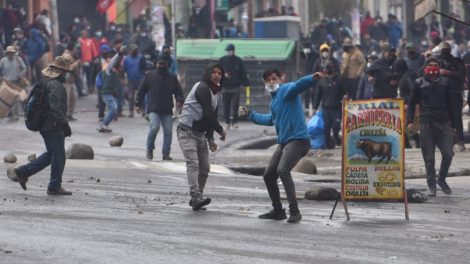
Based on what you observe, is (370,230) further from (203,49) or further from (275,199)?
(203,49)

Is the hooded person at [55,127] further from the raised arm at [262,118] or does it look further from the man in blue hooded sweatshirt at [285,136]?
the man in blue hooded sweatshirt at [285,136]

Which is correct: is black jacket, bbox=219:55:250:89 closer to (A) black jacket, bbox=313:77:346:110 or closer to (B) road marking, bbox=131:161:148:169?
(A) black jacket, bbox=313:77:346:110

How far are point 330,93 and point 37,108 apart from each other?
9.84m

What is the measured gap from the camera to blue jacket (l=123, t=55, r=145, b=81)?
34219 millimetres

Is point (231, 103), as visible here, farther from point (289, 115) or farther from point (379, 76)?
point (289, 115)

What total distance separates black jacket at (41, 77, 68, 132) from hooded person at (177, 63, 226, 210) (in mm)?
1482

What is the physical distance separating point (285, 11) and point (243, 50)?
20907 millimetres

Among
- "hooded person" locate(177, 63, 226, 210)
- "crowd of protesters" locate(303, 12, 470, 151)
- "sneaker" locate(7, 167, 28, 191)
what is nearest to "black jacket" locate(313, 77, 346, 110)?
"crowd of protesters" locate(303, 12, 470, 151)

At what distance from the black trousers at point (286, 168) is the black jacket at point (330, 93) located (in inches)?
433

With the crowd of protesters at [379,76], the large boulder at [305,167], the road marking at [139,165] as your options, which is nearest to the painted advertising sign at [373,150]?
the crowd of protesters at [379,76]

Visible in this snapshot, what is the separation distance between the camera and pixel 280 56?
111 feet

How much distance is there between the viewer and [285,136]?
15211mm

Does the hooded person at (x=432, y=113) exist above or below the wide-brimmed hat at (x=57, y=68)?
below

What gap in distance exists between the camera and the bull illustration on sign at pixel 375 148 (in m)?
15.5
